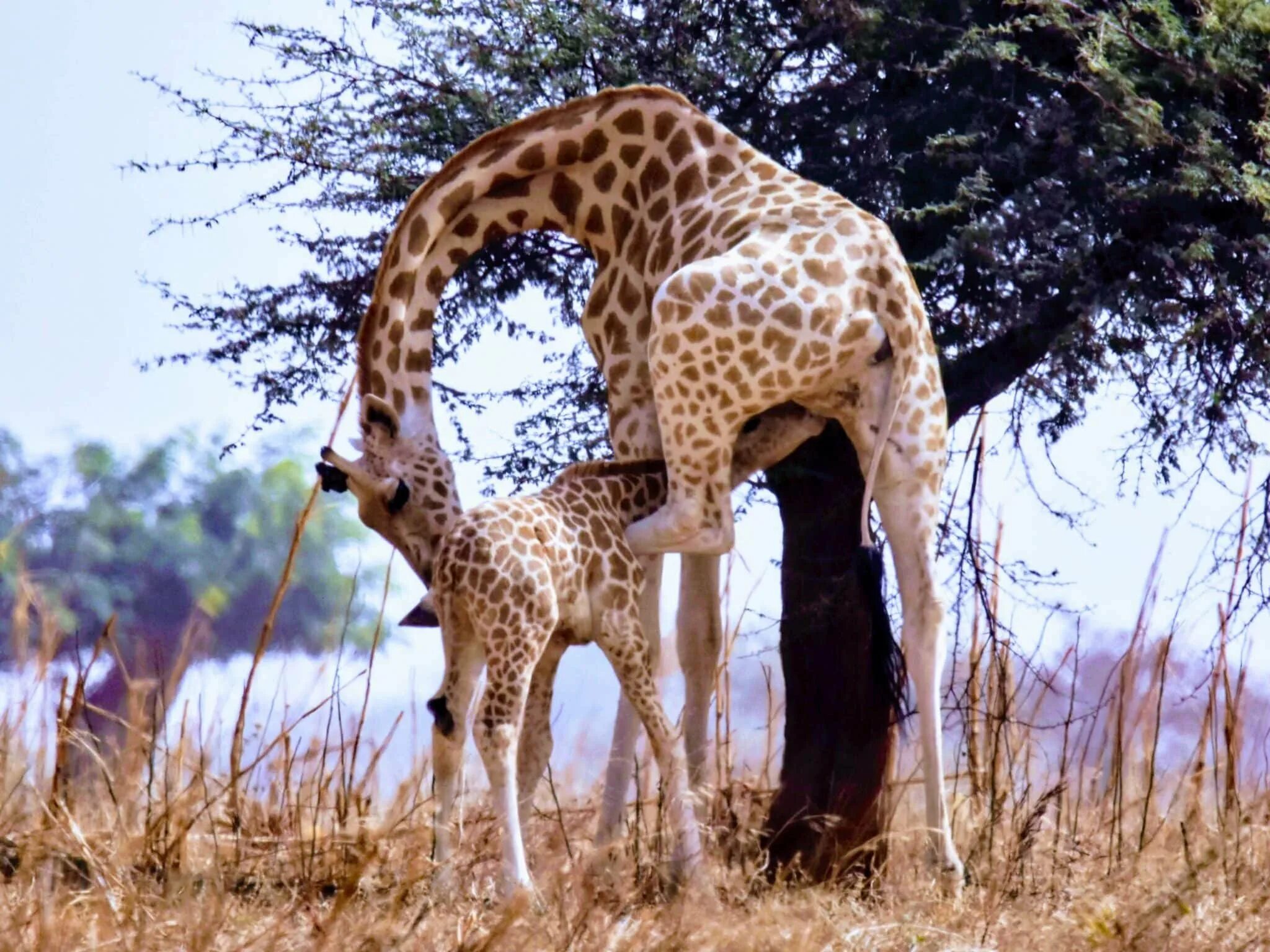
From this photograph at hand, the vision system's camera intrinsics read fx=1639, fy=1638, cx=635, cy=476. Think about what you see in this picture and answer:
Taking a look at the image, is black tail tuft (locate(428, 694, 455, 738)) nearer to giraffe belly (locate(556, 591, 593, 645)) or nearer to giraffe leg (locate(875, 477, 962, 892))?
giraffe belly (locate(556, 591, 593, 645))

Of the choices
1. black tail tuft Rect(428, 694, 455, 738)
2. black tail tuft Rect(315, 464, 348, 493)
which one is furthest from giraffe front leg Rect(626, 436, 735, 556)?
black tail tuft Rect(315, 464, 348, 493)

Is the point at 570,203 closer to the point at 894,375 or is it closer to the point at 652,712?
the point at 894,375

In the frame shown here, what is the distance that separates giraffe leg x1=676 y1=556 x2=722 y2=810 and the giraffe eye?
0.83m

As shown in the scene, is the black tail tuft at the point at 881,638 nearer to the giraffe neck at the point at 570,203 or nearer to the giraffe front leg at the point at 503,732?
the giraffe neck at the point at 570,203

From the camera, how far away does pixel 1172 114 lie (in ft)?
16.1

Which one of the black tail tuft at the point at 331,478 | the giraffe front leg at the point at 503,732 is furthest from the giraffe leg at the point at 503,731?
the black tail tuft at the point at 331,478

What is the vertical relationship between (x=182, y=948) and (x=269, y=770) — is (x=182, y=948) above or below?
below

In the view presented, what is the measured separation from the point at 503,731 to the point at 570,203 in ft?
5.13

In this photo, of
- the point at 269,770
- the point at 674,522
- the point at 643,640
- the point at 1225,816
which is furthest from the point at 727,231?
the point at 1225,816

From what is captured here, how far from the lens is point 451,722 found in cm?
371

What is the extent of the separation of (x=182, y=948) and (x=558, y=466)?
257 centimetres

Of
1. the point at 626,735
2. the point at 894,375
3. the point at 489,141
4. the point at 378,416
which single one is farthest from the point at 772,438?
the point at 489,141

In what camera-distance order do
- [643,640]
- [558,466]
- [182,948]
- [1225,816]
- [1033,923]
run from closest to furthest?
[182,948], [1033,923], [643,640], [1225,816], [558,466]

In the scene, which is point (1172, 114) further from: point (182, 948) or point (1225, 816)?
point (182, 948)
